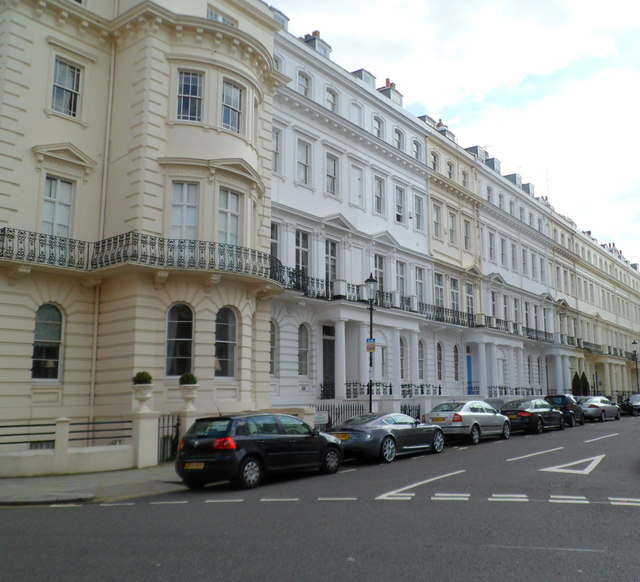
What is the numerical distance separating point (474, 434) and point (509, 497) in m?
10.9

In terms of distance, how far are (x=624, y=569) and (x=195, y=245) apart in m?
15.0

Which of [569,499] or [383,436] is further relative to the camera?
[383,436]

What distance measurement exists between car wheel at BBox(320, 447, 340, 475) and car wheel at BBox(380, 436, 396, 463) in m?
1.91

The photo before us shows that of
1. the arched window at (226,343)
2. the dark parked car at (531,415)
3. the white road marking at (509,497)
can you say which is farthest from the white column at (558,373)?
the white road marking at (509,497)

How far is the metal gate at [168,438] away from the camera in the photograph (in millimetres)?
16831

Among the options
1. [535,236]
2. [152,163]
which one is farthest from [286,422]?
[535,236]

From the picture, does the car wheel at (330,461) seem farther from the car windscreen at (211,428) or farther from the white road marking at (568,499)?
the white road marking at (568,499)

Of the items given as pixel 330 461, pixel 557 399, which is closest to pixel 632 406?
pixel 557 399

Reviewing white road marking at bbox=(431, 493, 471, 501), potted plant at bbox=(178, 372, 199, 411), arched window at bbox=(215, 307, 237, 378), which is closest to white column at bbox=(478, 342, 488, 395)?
arched window at bbox=(215, 307, 237, 378)

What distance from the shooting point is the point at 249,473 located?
12305 millimetres

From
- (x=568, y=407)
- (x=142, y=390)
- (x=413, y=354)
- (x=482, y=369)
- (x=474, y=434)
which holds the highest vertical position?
(x=413, y=354)

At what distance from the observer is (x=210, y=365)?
760 inches

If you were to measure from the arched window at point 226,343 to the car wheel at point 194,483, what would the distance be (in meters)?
7.09

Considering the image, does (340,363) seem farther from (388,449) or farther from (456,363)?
(456,363)
